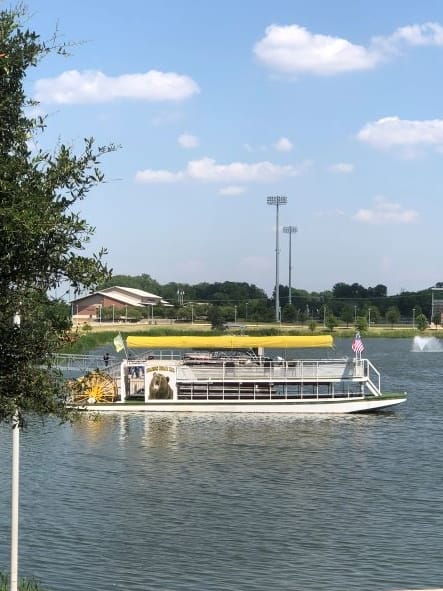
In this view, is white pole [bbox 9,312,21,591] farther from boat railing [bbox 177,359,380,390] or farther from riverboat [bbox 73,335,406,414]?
boat railing [bbox 177,359,380,390]

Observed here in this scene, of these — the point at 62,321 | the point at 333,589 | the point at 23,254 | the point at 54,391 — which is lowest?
the point at 333,589

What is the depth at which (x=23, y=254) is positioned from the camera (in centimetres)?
988

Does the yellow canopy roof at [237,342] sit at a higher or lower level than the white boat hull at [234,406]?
higher

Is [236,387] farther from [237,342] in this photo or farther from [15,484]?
[15,484]

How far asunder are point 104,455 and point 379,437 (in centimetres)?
1390

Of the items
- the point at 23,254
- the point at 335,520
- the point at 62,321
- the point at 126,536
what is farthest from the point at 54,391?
the point at 335,520

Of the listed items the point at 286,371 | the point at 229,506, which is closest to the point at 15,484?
the point at 229,506

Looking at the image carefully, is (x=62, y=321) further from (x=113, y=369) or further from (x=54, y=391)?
(x=113, y=369)

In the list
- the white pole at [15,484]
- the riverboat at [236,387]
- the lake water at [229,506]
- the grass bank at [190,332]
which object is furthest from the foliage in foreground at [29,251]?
the grass bank at [190,332]

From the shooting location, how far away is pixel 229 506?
26.7 m

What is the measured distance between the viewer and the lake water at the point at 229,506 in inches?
802

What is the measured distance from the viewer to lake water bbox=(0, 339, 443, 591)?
66.8ft

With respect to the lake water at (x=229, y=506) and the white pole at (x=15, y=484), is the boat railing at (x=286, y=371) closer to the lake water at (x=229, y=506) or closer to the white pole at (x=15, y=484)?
the lake water at (x=229, y=506)

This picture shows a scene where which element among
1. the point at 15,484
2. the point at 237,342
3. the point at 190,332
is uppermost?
the point at 237,342
